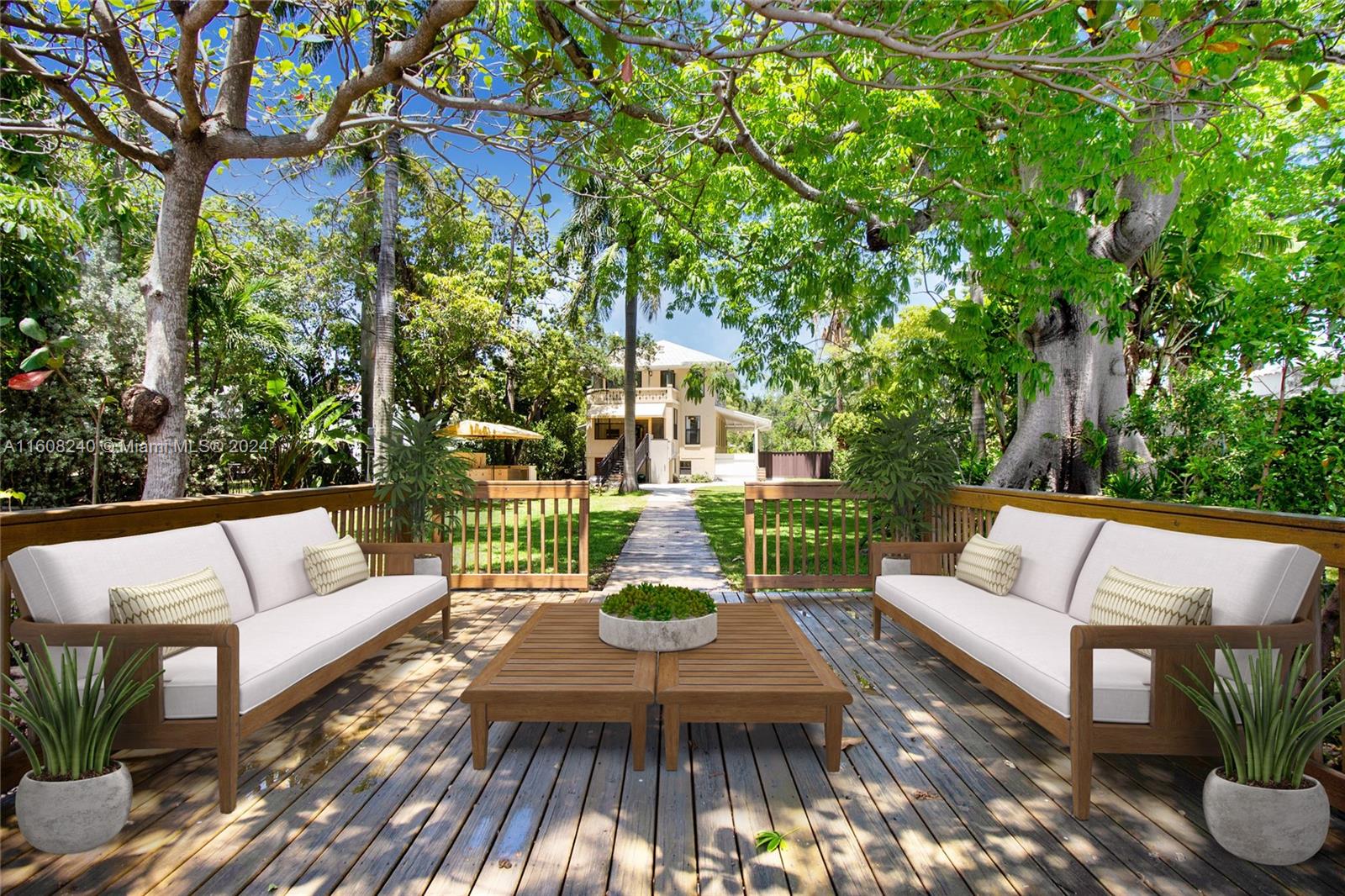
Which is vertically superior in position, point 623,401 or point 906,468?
point 623,401

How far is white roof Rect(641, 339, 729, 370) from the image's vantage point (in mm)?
24344

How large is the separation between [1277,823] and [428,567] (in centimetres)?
426

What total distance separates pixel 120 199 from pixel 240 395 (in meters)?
6.82

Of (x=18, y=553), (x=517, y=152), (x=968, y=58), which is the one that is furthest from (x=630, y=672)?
(x=517, y=152)

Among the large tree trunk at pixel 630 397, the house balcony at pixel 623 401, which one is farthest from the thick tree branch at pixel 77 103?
the house balcony at pixel 623 401

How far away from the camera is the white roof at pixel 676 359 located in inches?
958

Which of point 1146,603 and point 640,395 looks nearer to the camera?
point 1146,603

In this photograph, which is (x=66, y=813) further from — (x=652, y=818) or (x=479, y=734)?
(x=652, y=818)

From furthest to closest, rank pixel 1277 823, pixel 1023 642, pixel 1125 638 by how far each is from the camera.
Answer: pixel 1023 642
pixel 1125 638
pixel 1277 823

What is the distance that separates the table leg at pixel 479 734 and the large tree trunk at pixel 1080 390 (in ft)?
19.3

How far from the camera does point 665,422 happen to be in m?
23.5

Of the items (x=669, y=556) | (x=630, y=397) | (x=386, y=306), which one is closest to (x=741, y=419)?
(x=630, y=397)

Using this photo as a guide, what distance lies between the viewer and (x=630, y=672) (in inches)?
106

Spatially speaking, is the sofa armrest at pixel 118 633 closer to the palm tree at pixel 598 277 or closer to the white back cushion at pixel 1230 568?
the white back cushion at pixel 1230 568
